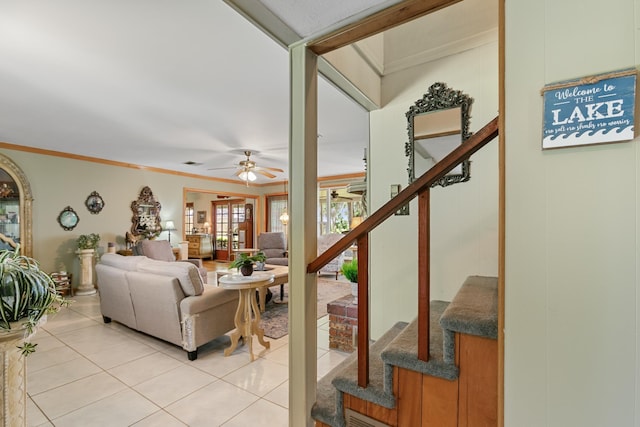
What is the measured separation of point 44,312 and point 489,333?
1669mm

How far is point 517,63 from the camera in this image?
2.97ft

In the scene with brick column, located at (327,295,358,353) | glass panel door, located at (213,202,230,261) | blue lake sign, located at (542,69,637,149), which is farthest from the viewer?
glass panel door, located at (213,202,230,261)

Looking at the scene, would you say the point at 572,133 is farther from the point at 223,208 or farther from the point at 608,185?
the point at 223,208

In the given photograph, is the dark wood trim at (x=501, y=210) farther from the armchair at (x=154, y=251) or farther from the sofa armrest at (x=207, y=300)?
the armchair at (x=154, y=251)

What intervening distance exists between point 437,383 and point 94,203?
6381 millimetres

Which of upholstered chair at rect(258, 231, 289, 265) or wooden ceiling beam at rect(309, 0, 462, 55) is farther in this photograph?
upholstered chair at rect(258, 231, 289, 265)

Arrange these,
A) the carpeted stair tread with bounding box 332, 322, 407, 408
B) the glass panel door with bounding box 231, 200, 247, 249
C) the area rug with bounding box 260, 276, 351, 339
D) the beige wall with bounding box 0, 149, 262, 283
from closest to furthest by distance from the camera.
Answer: the carpeted stair tread with bounding box 332, 322, 407, 408 < the area rug with bounding box 260, 276, 351, 339 < the beige wall with bounding box 0, 149, 262, 283 < the glass panel door with bounding box 231, 200, 247, 249

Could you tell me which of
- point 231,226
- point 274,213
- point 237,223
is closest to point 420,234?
point 274,213

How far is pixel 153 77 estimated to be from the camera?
7.98 feet

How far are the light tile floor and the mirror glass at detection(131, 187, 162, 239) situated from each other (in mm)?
3037

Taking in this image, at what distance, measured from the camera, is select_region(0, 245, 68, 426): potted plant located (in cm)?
102

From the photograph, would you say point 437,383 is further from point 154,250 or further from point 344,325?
point 154,250

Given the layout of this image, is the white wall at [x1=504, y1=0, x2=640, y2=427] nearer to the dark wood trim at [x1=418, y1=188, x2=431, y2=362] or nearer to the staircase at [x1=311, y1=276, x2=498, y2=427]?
the staircase at [x1=311, y1=276, x2=498, y2=427]

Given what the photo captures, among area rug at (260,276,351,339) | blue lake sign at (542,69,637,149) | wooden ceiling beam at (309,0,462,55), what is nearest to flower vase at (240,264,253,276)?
area rug at (260,276,351,339)
